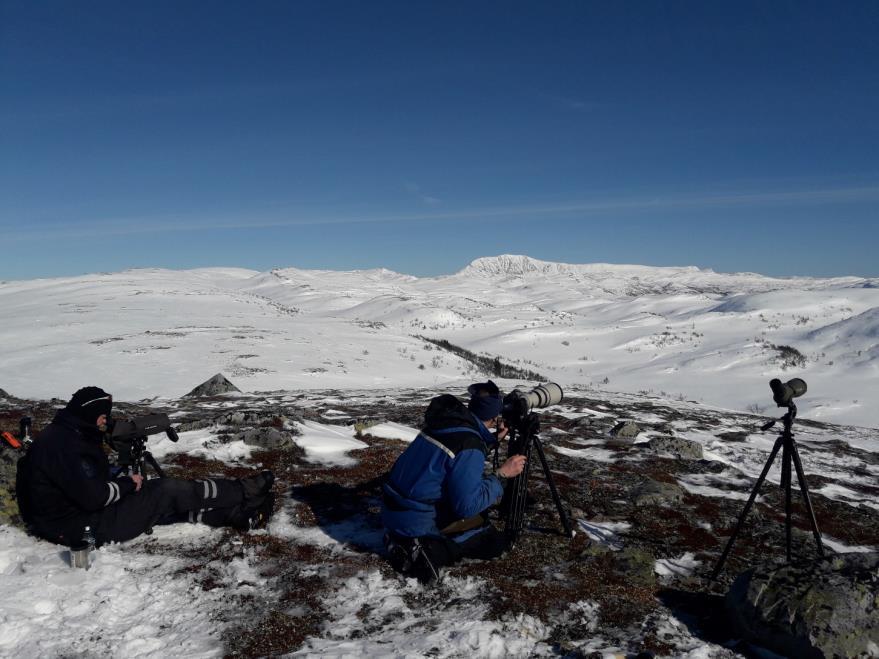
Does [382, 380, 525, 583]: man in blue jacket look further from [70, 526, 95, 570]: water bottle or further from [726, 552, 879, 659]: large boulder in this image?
[70, 526, 95, 570]: water bottle

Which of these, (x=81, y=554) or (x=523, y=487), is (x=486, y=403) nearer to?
(x=523, y=487)

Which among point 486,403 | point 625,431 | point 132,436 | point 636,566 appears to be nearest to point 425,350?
point 625,431

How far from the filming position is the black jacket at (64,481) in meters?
5.37

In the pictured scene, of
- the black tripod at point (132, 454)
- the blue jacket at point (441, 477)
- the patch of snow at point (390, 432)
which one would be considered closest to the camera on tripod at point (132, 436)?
the black tripod at point (132, 454)

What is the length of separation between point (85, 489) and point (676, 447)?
11.6 meters

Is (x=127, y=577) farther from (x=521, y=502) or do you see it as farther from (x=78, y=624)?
(x=521, y=502)

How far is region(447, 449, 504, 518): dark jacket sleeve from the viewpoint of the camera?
5398 millimetres

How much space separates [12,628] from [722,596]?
6.68 meters

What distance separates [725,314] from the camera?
228 feet

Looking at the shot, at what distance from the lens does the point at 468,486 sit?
5445 millimetres

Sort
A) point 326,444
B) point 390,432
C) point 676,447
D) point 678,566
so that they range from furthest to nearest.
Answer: point 676,447 → point 390,432 → point 326,444 → point 678,566

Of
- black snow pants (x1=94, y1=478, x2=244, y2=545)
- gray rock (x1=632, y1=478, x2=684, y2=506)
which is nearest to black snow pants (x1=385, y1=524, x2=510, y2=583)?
black snow pants (x1=94, y1=478, x2=244, y2=545)

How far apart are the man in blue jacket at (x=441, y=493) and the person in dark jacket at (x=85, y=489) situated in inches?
103

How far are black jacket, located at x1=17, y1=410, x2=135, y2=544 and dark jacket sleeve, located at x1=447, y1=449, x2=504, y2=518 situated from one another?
376 cm
